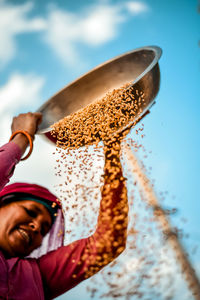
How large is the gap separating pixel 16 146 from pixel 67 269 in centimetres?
52

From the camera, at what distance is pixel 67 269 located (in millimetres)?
1013

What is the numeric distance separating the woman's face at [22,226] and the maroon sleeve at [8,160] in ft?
0.85

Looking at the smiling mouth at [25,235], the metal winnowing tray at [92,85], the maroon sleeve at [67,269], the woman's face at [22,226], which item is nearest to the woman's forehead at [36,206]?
the woman's face at [22,226]

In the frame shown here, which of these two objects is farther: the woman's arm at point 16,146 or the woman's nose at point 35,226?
the woman's nose at point 35,226

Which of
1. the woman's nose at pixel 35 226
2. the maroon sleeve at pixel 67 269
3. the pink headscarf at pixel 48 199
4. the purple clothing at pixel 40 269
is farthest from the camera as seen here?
the pink headscarf at pixel 48 199

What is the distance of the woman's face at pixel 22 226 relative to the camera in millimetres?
1052

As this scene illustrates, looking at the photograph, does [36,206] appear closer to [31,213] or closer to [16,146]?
[31,213]

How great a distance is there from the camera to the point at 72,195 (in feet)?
3.07

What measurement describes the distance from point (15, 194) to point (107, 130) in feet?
1.88

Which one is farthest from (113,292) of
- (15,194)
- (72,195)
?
(15,194)

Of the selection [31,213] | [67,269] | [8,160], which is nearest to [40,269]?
[67,269]

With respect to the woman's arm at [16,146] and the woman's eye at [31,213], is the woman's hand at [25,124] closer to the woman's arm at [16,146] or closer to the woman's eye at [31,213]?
the woman's arm at [16,146]

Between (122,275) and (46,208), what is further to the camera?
(46,208)

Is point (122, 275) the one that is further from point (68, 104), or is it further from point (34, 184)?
point (68, 104)
